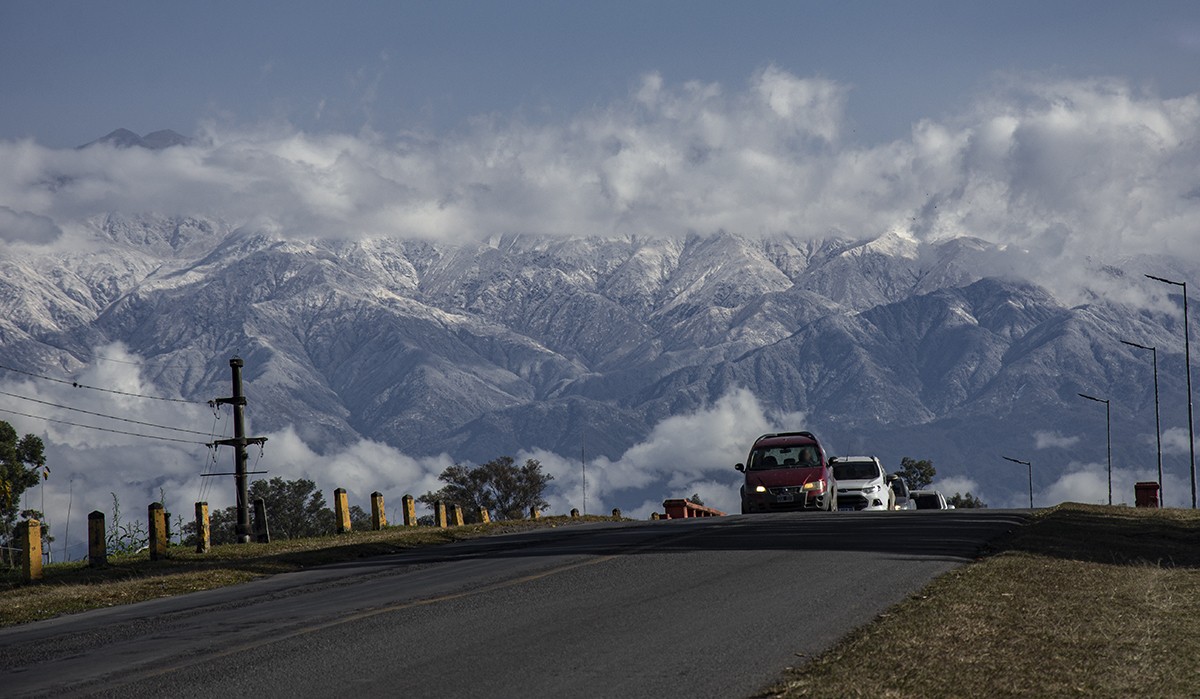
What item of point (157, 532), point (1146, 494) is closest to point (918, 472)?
point (1146, 494)

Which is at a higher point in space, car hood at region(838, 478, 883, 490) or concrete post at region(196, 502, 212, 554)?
concrete post at region(196, 502, 212, 554)

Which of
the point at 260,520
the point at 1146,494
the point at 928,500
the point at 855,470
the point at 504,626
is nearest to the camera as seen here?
the point at 504,626

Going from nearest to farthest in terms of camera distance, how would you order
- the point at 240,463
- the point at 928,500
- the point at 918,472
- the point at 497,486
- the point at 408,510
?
the point at 408,510 < the point at 240,463 < the point at 928,500 < the point at 497,486 < the point at 918,472

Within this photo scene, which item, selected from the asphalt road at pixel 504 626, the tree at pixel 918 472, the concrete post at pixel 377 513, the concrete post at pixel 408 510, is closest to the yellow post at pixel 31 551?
the asphalt road at pixel 504 626

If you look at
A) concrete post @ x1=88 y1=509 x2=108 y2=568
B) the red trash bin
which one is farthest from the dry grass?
the red trash bin

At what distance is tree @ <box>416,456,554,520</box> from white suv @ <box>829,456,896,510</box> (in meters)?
86.0

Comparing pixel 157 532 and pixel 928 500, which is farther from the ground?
pixel 157 532

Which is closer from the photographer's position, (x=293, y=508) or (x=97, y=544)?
(x=97, y=544)

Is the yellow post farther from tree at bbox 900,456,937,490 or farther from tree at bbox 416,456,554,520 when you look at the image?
tree at bbox 900,456,937,490

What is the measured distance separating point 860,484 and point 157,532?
22763 mm

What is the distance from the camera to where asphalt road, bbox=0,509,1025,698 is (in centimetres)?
1073

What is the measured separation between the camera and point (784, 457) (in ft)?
130

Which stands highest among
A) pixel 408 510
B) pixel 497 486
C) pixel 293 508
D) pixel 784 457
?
pixel 784 457

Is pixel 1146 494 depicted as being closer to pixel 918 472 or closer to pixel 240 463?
pixel 240 463
